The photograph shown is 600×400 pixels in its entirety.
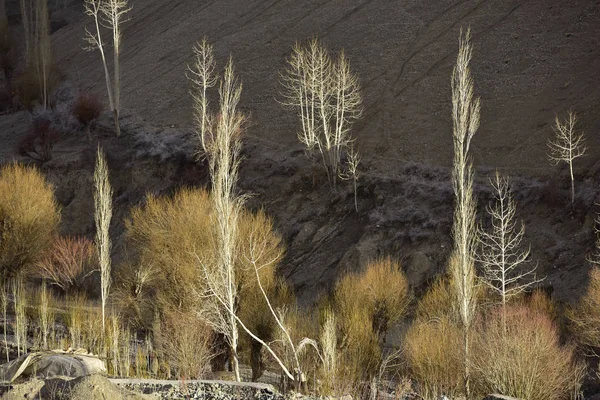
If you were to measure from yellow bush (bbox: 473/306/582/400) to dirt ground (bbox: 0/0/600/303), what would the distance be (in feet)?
30.0

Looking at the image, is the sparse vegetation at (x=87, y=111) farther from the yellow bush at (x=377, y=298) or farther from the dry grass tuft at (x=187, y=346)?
the dry grass tuft at (x=187, y=346)

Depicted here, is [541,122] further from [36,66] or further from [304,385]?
[36,66]

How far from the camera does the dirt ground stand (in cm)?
3872

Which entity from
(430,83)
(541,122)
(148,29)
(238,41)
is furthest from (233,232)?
(148,29)

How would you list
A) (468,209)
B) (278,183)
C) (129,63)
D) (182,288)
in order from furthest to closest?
(129,63), (278,183), (182,288), (468,209)

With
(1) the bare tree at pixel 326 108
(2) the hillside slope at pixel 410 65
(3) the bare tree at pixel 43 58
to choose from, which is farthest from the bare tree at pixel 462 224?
(3) the bare tree at pixel 43 58

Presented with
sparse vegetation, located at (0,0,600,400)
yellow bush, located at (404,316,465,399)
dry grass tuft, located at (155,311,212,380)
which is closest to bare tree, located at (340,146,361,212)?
sparse vegetation, located at (0,0,600,400)

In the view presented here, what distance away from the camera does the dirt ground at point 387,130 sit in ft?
127

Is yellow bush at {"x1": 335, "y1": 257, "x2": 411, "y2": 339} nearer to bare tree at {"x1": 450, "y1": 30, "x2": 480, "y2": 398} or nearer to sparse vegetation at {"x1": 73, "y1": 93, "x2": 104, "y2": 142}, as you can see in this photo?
bare tree at {"x1": 450, "y1": 30, "x2": 480, "y2": 398}

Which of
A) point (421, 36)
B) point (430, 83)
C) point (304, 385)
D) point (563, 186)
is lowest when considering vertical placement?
point (304, 385)

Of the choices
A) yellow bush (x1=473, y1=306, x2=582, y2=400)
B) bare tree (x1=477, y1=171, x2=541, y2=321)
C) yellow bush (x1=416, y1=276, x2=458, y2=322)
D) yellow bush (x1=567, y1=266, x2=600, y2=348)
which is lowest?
yellow bush (x1=473, y1=306, x2=582, y2=400)

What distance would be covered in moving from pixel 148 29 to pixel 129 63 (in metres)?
7.14

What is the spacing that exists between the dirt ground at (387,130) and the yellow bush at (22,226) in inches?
273

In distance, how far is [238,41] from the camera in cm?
6047
